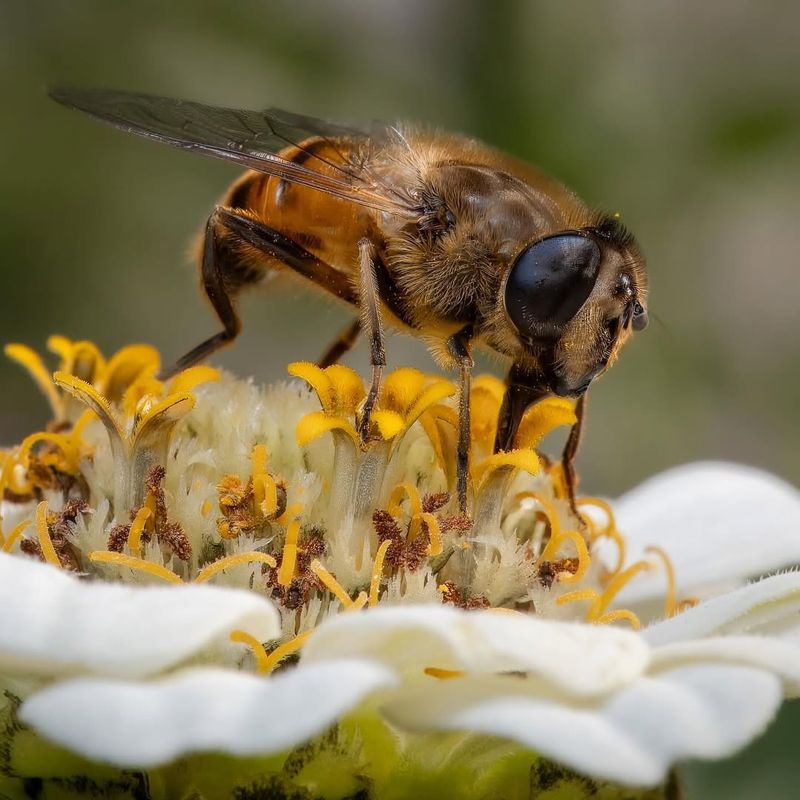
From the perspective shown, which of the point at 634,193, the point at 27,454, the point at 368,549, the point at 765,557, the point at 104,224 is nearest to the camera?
the point at 368,549

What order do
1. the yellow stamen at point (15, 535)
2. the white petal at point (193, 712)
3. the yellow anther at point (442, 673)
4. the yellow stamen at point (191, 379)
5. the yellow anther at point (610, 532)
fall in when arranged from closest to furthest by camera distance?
1. the white petal at point (193, 712)
2. the yellow anther at point (442, 673)
3. the yellow stamen at point (15, 535)
4. the yellow stamen at point (191, 379)
5. the yellow anther at point (610, 532)

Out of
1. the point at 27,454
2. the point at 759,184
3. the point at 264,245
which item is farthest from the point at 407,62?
the point at 27,454

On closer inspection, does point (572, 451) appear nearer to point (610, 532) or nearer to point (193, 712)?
point (610, 532)

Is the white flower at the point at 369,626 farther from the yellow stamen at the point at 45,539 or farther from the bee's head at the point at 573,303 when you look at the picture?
the bee's head at the point at 573,303

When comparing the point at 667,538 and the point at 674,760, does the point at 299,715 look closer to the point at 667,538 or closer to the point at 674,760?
the point at 674,760

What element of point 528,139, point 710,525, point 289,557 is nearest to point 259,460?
point 289,557

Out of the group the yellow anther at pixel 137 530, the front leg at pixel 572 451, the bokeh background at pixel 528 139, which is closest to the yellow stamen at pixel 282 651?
the yellow anther at pixel 137 530
